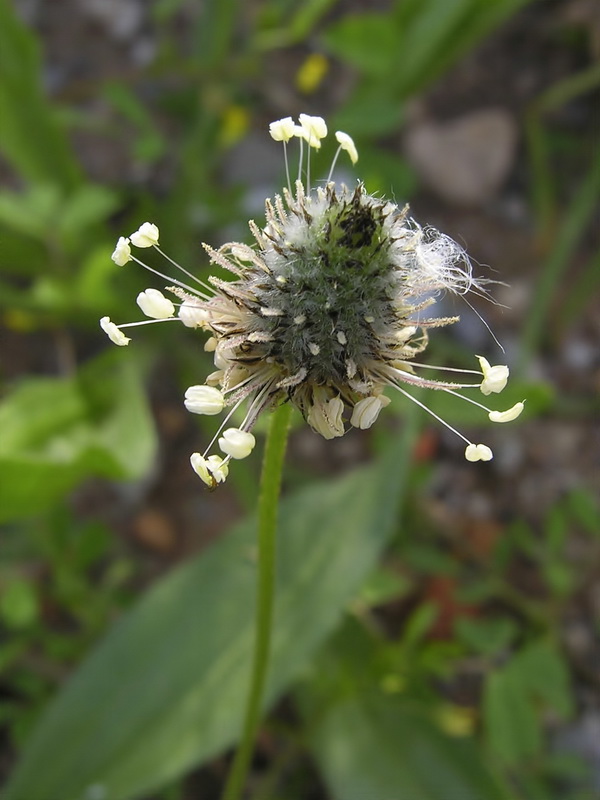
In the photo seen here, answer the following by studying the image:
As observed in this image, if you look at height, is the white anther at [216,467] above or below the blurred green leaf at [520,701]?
above

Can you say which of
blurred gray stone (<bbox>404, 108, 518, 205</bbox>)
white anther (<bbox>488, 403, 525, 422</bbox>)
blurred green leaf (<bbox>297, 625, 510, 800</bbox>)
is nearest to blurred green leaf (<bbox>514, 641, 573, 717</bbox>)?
blurred green leaf (<bbox>297, 625, 510, 800</bbox>)

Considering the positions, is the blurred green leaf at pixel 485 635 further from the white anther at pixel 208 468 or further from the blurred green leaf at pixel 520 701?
the white anther at pixel 208 468

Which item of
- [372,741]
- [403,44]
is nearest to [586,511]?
[372,741]

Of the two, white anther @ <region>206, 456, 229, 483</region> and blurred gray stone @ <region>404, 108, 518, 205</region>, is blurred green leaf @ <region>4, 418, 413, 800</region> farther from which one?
blurred gray stone @ <region>404, 108, 518, 205</region>

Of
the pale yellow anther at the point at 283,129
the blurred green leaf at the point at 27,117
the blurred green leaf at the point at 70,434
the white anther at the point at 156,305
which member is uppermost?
the blurred green leaf at the point at 27,117

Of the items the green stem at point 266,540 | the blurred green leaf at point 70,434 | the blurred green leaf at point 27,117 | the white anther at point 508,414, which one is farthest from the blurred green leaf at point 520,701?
the blurred green leaf at point 27,117

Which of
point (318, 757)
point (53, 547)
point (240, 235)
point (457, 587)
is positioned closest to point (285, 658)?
point (318, 757)

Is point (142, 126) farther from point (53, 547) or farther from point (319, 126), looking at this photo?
point (319, 126)
